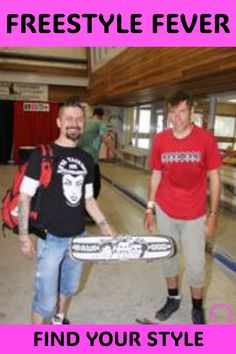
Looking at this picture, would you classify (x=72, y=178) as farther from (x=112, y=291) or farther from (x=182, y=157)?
(x=112, y=291)

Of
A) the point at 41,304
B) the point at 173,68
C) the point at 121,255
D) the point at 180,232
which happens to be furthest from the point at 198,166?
the point at 173,68

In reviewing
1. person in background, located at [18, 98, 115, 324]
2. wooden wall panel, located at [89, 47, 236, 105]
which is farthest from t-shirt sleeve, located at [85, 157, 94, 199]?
wooden wall panel, located at [89, 47, 236, 105]

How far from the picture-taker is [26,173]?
67.3 inches

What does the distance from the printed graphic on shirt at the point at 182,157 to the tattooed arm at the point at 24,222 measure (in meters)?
0.83

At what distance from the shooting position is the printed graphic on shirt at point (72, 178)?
175 centimetres

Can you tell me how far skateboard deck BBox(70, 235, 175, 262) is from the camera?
1.86 metres

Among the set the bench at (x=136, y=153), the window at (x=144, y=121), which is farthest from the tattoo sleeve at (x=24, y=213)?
the window at (x=144, y=121)

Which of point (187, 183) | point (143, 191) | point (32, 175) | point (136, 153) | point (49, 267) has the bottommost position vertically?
point (143, 191)

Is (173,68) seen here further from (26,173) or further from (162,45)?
(26,173)

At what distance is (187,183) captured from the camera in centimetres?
212

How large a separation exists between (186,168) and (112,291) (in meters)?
1.22

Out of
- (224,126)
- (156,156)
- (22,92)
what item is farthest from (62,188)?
(22,92)

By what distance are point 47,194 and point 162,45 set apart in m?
3.97

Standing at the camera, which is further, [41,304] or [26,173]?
[41,304]
